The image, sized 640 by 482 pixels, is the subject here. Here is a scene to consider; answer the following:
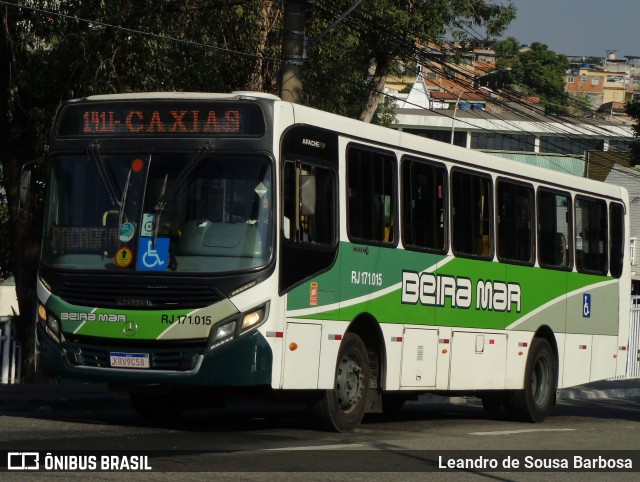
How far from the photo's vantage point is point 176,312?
12.6 metres

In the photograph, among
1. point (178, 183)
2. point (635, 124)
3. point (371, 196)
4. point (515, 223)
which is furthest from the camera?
point (635, 124)

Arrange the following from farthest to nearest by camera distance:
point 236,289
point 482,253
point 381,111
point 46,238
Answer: point 381,111 → point 482,253 → point 46,238 → point 236,289

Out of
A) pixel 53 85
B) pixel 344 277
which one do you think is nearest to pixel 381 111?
pixel 53 85

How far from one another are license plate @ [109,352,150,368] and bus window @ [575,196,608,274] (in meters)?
8.54

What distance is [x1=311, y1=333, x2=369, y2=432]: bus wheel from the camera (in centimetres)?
1364

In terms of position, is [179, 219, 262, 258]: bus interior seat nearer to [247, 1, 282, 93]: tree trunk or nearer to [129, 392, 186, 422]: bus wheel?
[129, 392, 186, 422]: bus wheel

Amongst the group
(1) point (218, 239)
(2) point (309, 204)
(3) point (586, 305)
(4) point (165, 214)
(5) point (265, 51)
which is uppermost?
(5) point (265, 51)

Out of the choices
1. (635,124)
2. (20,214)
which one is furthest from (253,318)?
(635,124)

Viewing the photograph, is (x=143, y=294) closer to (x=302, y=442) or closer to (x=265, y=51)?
(x=302, y=442)

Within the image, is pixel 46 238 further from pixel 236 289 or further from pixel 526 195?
pixel 526 195

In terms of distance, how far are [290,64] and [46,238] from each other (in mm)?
6294

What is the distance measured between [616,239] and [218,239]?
9.66m

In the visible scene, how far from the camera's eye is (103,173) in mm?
13148

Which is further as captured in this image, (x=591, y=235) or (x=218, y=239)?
(x=591, y=235)
